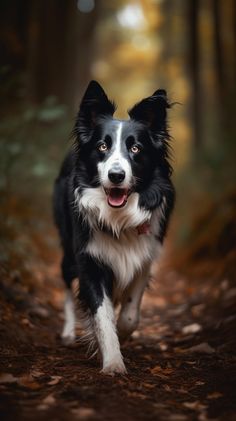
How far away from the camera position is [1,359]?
12.2ft

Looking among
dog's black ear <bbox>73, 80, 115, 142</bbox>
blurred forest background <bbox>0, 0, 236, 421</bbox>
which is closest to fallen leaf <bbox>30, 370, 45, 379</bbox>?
blurred forest background <bbox>0, 0, 236, 421</bbox>

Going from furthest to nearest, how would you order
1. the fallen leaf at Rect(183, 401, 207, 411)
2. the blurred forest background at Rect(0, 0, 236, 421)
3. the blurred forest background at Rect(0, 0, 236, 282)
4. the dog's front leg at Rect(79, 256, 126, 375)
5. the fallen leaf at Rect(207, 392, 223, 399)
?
the blurred forest background at Rect(0, 0, 236, 282)
the dog's front leg at Rect(79, 256, 126, 375)
the fallen leaf at Rect(207, 392, 223, 399)
the blurred forest background at Rect(0, 0, 236, 421)
the fallen leaf at Rect(183, 401, 207, 411)

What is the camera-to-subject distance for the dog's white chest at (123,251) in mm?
4277

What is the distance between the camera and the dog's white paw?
3.60 metres

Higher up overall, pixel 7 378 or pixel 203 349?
pixel 203 349

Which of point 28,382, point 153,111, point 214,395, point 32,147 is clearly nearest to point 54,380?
point 28,382

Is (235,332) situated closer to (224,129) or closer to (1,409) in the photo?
(1,409)

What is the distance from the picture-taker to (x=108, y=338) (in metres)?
3.87

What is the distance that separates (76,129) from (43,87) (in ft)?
21.0

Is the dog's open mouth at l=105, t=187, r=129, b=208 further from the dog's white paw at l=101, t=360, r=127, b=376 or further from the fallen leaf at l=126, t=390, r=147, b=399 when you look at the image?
the fallen leaf at l=126, t=390, r=147, b=399

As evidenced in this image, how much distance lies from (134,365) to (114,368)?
41 centimetres

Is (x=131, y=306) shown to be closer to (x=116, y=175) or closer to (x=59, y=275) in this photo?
(x=116, y=175)

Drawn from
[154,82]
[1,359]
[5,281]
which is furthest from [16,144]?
[154,82]

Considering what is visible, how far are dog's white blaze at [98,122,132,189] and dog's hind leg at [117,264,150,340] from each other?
33.8 inches
